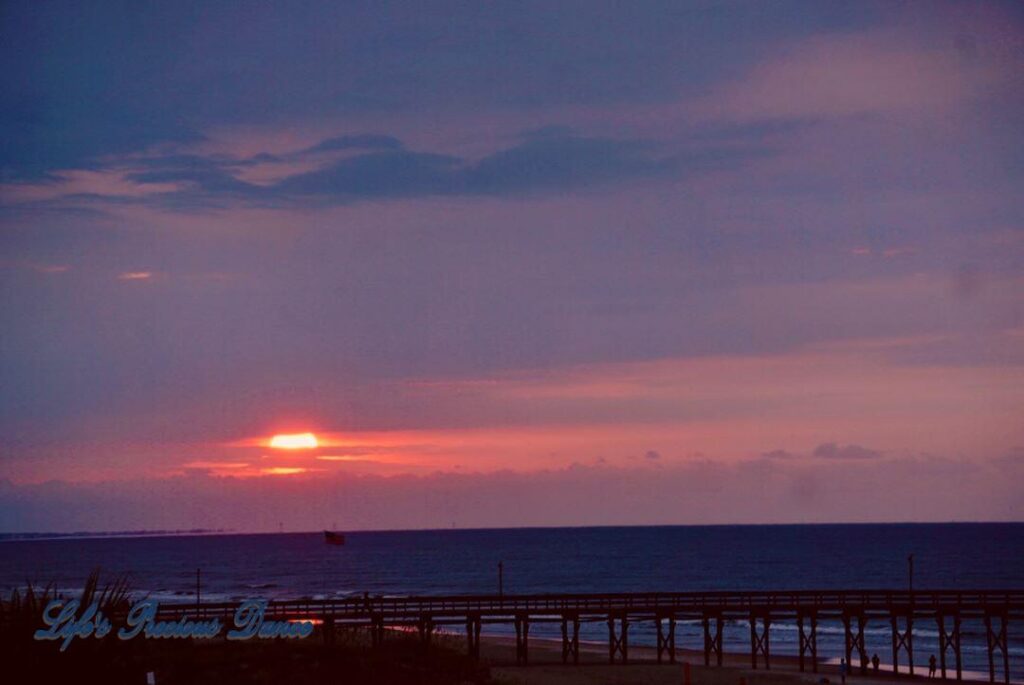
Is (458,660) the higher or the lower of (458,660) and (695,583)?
the higher

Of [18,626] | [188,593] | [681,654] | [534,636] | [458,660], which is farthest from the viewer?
[188,593]

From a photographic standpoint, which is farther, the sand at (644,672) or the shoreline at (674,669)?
the shoreline at (674,669)

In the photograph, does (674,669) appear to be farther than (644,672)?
Yes

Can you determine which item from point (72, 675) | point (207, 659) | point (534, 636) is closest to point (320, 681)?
point (207, 659)

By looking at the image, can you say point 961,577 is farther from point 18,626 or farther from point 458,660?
point 18,626

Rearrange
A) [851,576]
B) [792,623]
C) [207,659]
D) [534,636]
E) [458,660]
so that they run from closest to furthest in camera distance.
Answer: [207,659] < [458,660] < [534,636] < [792,623] < [851,576]

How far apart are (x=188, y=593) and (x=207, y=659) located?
9516 cm

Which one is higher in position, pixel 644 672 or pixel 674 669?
pixel 644 672

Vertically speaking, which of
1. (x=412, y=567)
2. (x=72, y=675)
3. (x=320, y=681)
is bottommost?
(x=412, y=567)

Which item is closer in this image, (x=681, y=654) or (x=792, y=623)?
(x=681, y=654)

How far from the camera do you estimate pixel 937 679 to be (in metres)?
55.2

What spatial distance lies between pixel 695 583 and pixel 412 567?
59.2 metres

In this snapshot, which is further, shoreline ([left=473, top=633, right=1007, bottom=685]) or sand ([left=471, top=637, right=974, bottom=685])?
shoreline ([left=473, top=633, right=1007, bottom=685])

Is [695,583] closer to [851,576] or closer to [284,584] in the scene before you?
[851,576]
